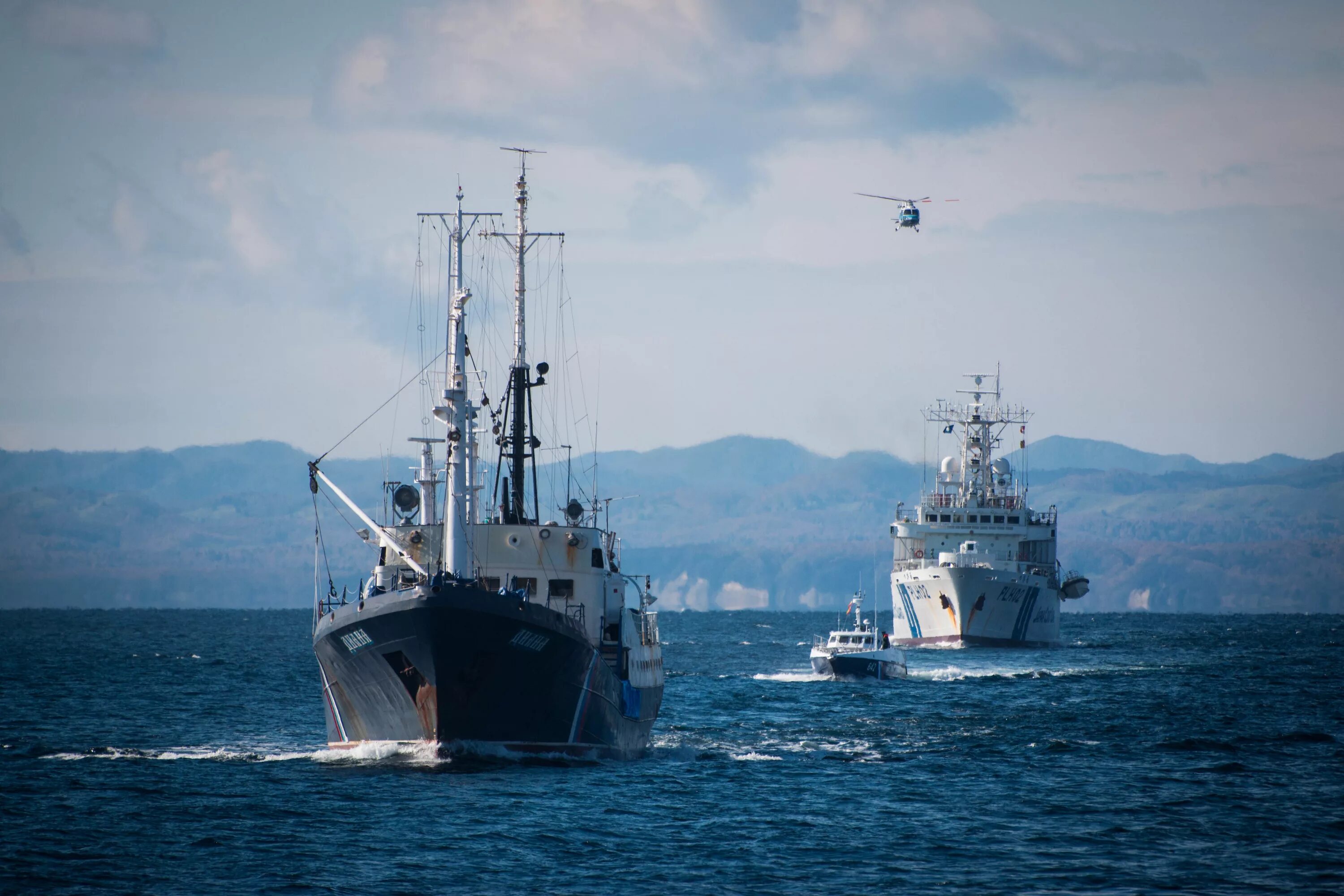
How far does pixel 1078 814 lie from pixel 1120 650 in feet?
310

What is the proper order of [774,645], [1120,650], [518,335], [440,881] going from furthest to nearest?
[774,645], [1120,650], [518,335], [440,881]

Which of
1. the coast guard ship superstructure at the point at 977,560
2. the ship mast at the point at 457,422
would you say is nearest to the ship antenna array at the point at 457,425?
the ship mast at the point at 457,422

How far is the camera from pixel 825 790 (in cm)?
4103

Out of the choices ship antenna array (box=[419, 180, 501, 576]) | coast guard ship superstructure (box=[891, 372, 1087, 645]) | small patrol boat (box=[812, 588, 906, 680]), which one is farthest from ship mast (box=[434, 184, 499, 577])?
coast guard ship superstructure (box=[891, 372, 1087, 645])

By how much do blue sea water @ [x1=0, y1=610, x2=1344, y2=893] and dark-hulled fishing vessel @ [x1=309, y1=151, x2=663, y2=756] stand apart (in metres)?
1.19

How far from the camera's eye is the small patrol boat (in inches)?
3273

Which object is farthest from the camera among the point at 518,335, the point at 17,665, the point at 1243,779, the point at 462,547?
the point at 17,665

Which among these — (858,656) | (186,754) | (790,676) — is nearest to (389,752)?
(186,754)

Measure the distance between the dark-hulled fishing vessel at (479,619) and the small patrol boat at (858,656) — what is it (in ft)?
120

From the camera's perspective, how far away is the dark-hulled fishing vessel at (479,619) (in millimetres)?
37594

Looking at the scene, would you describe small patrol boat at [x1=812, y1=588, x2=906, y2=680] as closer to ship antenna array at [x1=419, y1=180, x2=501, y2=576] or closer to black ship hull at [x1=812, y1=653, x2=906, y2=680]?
black ship hull at [x1=812, y1=653, x2=906, y2=680]

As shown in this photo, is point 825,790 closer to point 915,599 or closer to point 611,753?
point 611,753

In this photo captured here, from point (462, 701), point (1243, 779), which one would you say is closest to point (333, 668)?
point (462, 701)

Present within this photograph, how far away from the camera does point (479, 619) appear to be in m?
37.2
